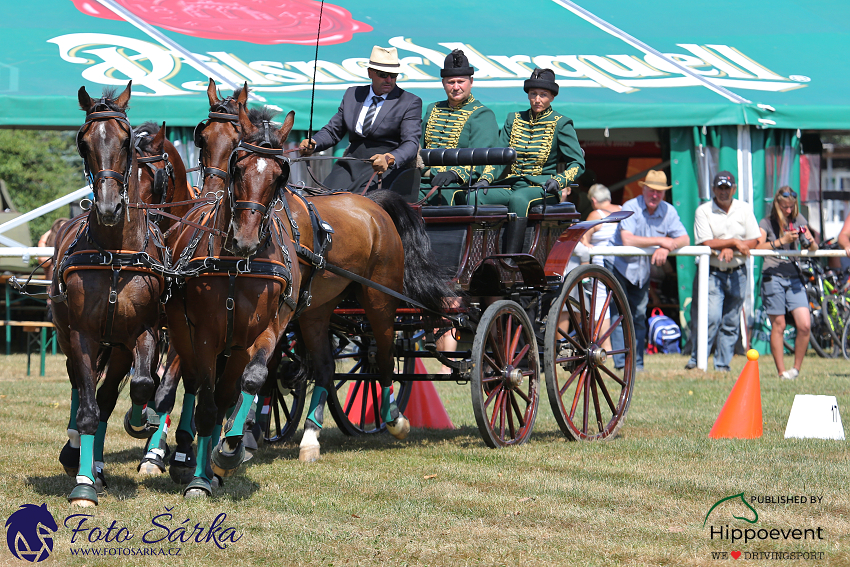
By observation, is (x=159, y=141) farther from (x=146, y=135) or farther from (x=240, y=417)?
(x=240, y=417)

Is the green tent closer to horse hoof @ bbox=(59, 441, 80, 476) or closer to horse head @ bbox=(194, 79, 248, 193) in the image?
horse head @ bbox=(194, 79, 248, 193)

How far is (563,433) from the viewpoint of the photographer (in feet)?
23.8

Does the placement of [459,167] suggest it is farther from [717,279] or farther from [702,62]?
[702,62]

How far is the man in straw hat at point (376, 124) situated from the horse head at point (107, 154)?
212cm


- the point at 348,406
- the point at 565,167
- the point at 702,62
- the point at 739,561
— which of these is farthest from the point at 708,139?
the point at 739,561

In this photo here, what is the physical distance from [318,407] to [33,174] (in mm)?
17373

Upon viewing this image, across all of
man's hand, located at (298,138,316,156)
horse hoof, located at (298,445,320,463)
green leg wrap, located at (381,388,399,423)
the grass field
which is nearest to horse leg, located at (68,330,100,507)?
the grass field

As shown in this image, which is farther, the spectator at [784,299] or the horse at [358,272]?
the spectator at [784,299]

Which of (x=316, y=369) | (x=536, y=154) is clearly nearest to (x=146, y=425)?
(x=316, y=369)

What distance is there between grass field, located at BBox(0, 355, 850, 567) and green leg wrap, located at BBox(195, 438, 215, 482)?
0.14 m

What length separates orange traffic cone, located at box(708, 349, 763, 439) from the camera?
7172mm

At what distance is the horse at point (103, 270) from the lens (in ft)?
15.9

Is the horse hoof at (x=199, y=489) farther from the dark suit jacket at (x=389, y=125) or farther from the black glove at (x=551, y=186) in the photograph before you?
the black glove at (x=551, y=186)

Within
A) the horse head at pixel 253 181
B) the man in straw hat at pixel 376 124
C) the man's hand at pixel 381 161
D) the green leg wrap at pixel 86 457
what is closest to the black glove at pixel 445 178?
the man in straw hat at pixel 376 124
